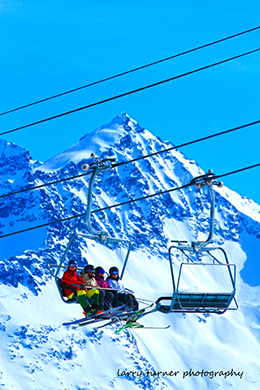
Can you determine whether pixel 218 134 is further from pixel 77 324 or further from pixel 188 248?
pixel 77 324

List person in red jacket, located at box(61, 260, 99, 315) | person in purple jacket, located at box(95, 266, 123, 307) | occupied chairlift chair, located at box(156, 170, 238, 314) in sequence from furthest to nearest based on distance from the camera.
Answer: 1. person in purple jacket, located at box(95, 266, 123, 307)
2. person in red jacket, located at box(61, 260, 99, 315)
3. occupied chairlift chair, located at box(156, 170, 238, 314)

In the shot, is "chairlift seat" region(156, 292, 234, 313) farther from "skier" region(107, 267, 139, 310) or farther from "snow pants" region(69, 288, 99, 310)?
"snow pants" region(69, 288, 99, 310)

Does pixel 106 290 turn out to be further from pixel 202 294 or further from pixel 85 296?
pixel 202 294

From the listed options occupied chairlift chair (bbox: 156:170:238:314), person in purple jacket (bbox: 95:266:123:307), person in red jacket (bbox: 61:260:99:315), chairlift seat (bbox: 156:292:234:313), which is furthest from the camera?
person in purple jacket (bbox: 95:266:123:307)

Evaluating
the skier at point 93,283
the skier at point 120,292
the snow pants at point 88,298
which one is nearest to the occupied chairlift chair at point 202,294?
the skier at point 120,292

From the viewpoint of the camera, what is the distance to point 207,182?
1739 cm

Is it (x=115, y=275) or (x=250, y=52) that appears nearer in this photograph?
(x=250, y=52)

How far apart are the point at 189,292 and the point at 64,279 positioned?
4.39m

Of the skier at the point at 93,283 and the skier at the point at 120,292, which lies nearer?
the skier at the point at 93,283

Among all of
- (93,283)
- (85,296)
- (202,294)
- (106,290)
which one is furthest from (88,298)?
(202,294)

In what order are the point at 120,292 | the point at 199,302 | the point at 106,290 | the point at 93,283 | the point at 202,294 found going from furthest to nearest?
the point at 93,283, the point at 106,290, the point at 120,292, the point at 199,302, the point at 202,294

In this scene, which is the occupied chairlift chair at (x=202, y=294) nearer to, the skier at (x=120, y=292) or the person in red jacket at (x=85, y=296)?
the skier at (x=120, y=292)

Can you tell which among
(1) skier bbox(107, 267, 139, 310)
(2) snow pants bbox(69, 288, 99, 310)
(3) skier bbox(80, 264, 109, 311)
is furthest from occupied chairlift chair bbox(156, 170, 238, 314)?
(2) snow pants bbox(69, 288, 99, 310)

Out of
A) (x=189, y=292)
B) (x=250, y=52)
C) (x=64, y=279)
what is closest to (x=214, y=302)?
(x=189, y=292)
